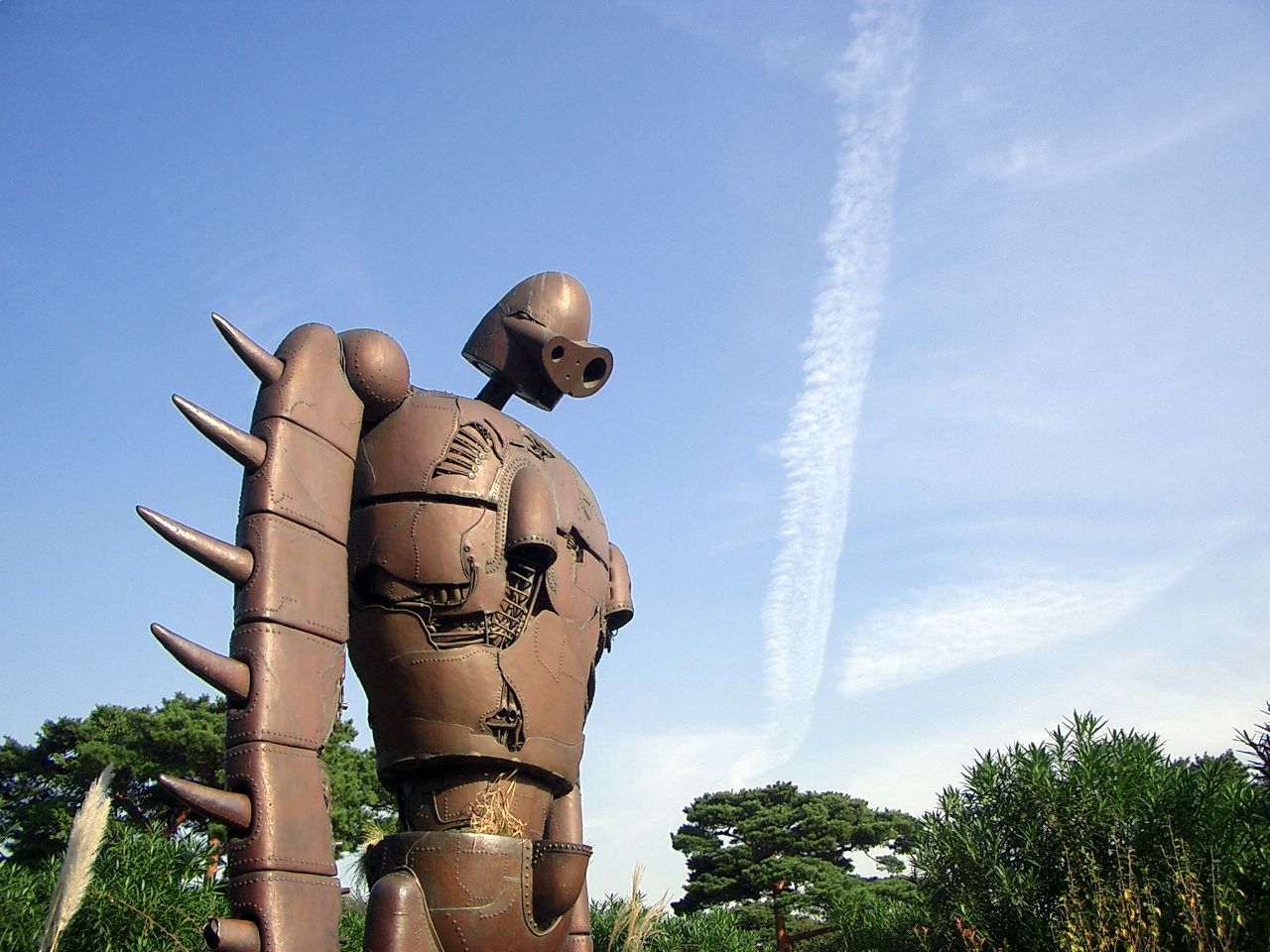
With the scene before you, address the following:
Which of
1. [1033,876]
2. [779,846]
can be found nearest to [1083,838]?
[1033,876]

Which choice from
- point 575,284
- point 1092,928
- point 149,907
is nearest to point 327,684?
point 575,284

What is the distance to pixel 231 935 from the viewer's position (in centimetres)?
312

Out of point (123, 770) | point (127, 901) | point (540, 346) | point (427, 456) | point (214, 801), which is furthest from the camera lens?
point (123, 770)

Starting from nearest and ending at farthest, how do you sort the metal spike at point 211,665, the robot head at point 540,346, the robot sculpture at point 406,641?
the metal spike at point 211,665 → the robot sculpture at point 406,641 → the robot head at point 540,346

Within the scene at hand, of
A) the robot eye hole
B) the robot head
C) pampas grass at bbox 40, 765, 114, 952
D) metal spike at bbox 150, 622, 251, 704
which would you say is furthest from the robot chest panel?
pampas grass at bbox 40, 765, 114, 952

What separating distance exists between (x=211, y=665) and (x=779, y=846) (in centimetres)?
2100

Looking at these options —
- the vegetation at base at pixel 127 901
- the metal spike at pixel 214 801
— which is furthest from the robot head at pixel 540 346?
the vegetation at base at pixel 127 901

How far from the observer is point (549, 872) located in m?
4.21

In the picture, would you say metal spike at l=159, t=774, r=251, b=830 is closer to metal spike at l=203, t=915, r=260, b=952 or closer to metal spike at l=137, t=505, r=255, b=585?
metal spike at l=203, t=915, r=260, b=952

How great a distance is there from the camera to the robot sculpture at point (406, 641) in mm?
3426

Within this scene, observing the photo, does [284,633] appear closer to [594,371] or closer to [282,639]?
[282,639]

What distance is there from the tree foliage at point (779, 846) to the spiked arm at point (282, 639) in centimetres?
1956

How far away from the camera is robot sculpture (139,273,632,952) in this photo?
11.2ft

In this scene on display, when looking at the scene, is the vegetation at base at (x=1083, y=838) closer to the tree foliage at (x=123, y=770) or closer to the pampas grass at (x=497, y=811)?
the pampas grass at (x=497, y=811)
